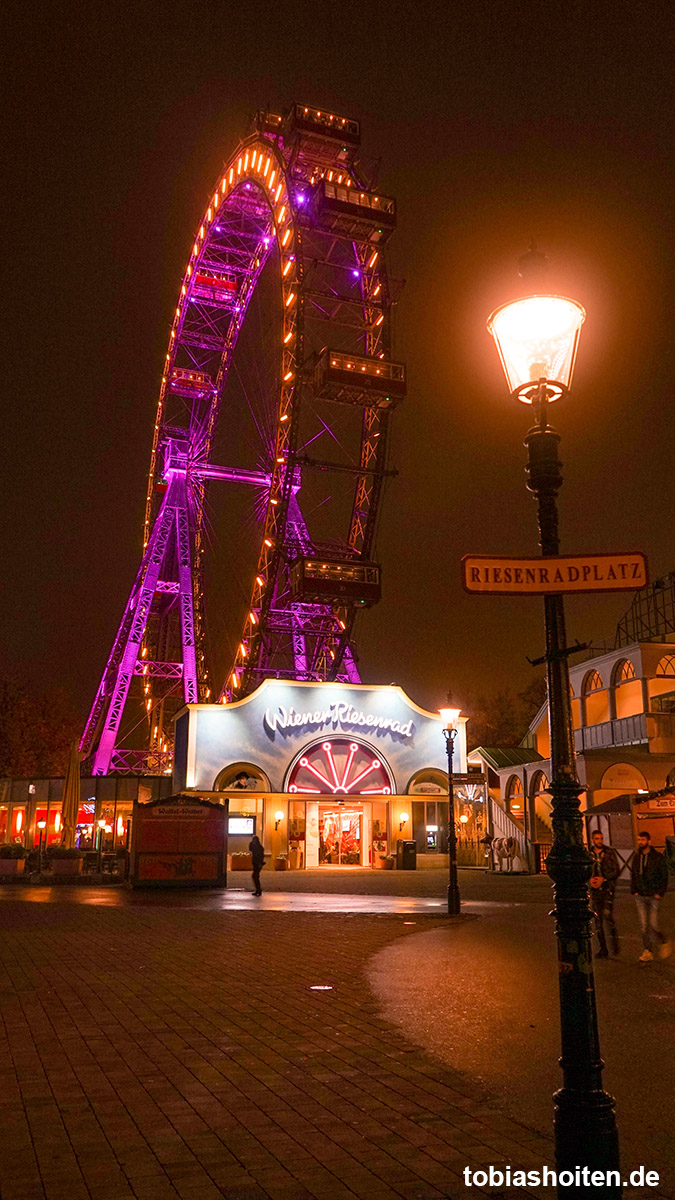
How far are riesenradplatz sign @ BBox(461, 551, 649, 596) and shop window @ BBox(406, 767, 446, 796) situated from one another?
34143 millimetres

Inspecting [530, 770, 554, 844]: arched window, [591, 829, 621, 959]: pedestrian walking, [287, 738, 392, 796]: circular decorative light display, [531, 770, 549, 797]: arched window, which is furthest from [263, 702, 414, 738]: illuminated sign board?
[591, 829, 621, 959]: pedestrian walking

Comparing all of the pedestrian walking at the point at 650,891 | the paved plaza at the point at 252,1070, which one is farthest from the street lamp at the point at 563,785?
the pedestrian walking at the point at 650,891

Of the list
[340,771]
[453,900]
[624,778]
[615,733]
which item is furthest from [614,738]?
[453,900]

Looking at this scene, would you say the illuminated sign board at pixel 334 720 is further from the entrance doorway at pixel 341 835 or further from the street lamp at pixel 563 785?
the street lamp at pixel 563 785

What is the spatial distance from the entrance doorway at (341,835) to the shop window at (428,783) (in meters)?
2.38

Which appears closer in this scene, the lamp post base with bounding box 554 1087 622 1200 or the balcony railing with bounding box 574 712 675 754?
the lamp post base with bounding box 554 1087 622 1200

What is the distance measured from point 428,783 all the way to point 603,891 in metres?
27.3

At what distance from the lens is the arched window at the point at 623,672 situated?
37062 mm

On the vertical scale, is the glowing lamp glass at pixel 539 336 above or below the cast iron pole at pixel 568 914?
above

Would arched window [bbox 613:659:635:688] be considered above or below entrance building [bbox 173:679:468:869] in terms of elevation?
above

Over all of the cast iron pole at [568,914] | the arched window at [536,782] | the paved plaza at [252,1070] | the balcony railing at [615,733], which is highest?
the balcony railing at [615,733]

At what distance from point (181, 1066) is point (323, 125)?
40.0 meters

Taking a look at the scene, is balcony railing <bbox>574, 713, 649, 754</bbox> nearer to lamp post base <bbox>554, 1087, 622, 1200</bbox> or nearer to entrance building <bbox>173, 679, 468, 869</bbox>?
entrance building <bbox>173, 679, 468, 869</bbox>

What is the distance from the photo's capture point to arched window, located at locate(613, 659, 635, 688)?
3706cm
